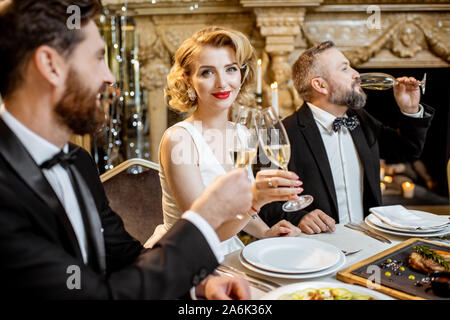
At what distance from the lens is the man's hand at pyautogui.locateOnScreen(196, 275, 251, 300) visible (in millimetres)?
916

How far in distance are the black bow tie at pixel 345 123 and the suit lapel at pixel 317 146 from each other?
0.40ft

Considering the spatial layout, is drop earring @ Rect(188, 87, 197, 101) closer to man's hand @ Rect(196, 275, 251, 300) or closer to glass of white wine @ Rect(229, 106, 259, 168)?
glass of white wine @ Rect(229, 106, 259, 168)

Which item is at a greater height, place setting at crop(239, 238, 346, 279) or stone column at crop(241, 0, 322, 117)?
stone column at crop(241, 0, 322, 117)

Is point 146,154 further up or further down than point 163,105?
further down

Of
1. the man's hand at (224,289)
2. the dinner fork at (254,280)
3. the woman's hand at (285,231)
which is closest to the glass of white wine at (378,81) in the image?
the woman's hand at (285,231)

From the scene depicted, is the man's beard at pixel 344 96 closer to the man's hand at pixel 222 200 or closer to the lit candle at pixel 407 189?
the man's hand at pixel 222 200

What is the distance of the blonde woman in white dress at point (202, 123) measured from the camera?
161cm

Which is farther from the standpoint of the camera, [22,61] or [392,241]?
[392,241]

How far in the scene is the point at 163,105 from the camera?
13.9 ft

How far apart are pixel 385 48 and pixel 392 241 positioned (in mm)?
3236

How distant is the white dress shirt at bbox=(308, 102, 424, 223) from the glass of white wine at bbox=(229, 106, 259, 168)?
4.32ft

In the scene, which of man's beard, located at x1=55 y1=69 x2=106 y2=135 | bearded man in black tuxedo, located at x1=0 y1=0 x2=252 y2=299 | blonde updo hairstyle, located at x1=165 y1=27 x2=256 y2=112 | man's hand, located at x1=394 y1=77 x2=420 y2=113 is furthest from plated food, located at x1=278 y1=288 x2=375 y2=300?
man's hand, located at x1=394 y1=77 x2=420 y2=113
